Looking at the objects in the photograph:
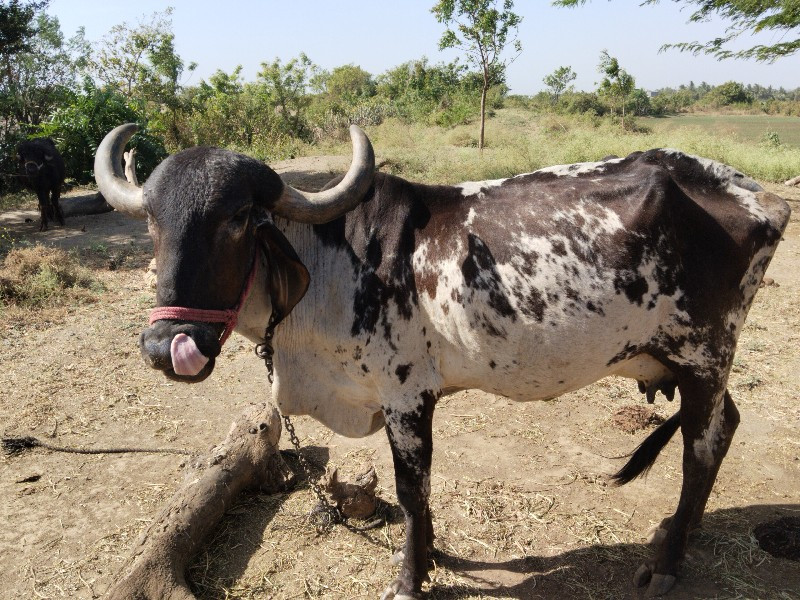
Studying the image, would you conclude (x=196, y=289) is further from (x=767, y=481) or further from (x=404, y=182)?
(x=767, y=481)

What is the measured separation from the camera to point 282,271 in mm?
3268

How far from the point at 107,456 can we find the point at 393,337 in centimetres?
328

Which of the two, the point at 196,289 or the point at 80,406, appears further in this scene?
the point at 80,406

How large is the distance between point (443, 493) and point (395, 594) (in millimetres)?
1065

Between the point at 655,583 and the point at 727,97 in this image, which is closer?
the point at 655,583

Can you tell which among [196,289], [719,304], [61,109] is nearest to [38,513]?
[196,289]

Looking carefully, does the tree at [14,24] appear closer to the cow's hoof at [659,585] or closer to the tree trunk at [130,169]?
the tree trunk at [130,169]

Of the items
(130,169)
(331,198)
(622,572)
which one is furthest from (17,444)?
(622,572)

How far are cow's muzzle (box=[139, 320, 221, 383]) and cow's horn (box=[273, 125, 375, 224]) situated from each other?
0.76 metres

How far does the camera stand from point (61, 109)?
56.1 feet

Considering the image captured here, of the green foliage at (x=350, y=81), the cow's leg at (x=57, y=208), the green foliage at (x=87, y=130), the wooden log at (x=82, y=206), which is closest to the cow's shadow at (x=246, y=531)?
the cow's leg at (x=57, y=208)

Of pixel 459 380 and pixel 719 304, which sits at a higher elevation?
pixel 719 304

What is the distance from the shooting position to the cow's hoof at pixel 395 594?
11.9 ft

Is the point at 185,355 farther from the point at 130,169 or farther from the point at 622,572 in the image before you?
the point at 622,572
